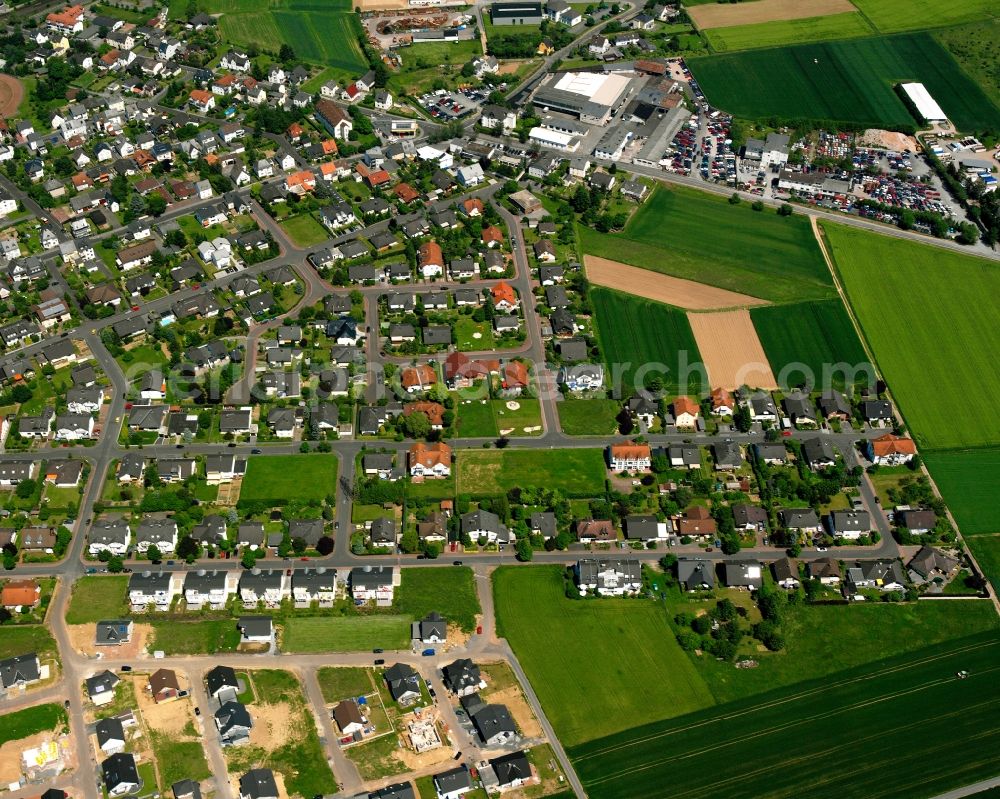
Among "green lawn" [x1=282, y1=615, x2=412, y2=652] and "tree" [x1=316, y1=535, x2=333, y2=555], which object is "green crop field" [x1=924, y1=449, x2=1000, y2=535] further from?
"tree" [x1=316, y1=535, x2=333, y2=555]

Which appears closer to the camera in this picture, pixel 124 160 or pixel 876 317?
pixel 876 317

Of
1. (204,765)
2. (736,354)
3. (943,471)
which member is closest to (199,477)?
(204,765)

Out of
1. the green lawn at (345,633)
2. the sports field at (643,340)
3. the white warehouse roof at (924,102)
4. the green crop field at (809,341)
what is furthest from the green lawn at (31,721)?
the white warehouse roof at (924,102)

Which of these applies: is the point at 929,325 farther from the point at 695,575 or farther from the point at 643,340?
the point at 695,575

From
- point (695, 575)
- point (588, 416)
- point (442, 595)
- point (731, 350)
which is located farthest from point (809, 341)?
point (442, 595)

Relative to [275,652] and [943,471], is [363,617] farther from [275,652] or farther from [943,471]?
[943,471]
